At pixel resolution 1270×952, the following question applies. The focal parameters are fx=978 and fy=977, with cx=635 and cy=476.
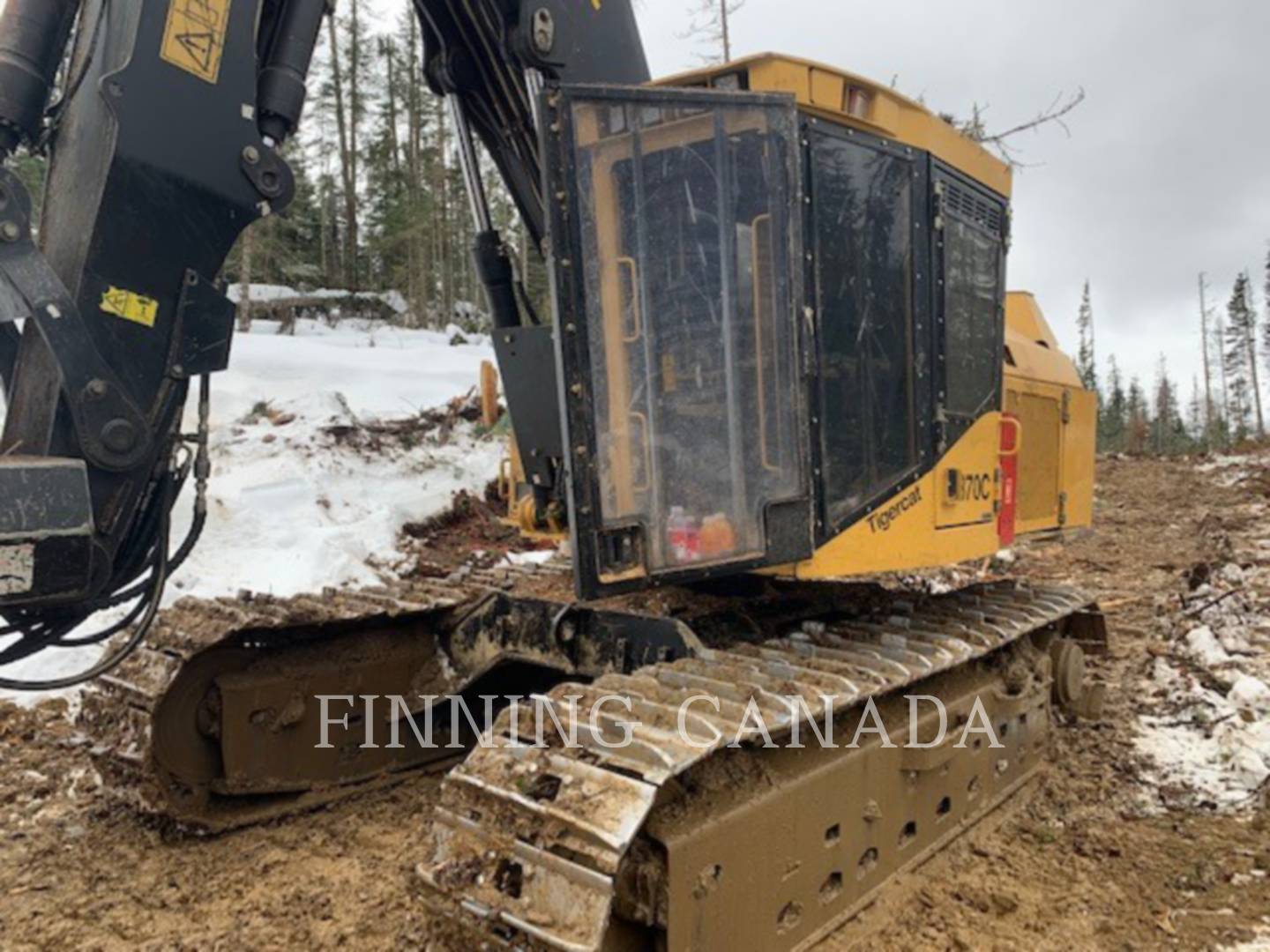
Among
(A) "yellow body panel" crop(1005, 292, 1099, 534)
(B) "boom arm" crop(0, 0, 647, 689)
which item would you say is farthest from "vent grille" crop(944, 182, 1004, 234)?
(B) "boom arm" crop(0, 0, 647, 689)

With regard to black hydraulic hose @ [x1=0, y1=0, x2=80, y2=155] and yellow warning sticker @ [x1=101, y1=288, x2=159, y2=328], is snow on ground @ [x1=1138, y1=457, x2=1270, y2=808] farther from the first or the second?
black hydraulic hose @ [x1=0, y1=0, x2=80, y2=155]

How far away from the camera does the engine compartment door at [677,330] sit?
116 inches

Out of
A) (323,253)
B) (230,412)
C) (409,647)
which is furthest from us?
(323,253)

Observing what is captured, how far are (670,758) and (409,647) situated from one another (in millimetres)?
2379

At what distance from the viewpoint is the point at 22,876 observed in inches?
137

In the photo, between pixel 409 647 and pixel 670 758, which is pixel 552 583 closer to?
pixel 409 647

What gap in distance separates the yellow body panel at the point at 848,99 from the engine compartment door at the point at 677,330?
12 centimetres

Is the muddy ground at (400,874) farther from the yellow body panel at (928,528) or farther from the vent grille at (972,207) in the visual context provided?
the vent grille at (972,207)

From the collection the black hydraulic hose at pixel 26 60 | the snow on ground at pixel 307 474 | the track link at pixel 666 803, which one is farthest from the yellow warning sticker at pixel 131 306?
the snow on ground at pixel 307 474

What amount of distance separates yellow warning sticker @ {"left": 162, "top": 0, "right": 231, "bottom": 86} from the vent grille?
2.69 meters

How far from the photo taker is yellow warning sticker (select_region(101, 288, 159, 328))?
100 inches

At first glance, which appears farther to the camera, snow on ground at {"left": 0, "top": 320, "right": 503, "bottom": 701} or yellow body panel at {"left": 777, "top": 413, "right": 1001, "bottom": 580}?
snow on ground at {"left": 0, "top": 320, "right": 503, "bottom": 701}

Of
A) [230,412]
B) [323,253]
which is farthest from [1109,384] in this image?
[230,412]

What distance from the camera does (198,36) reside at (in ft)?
8.57
